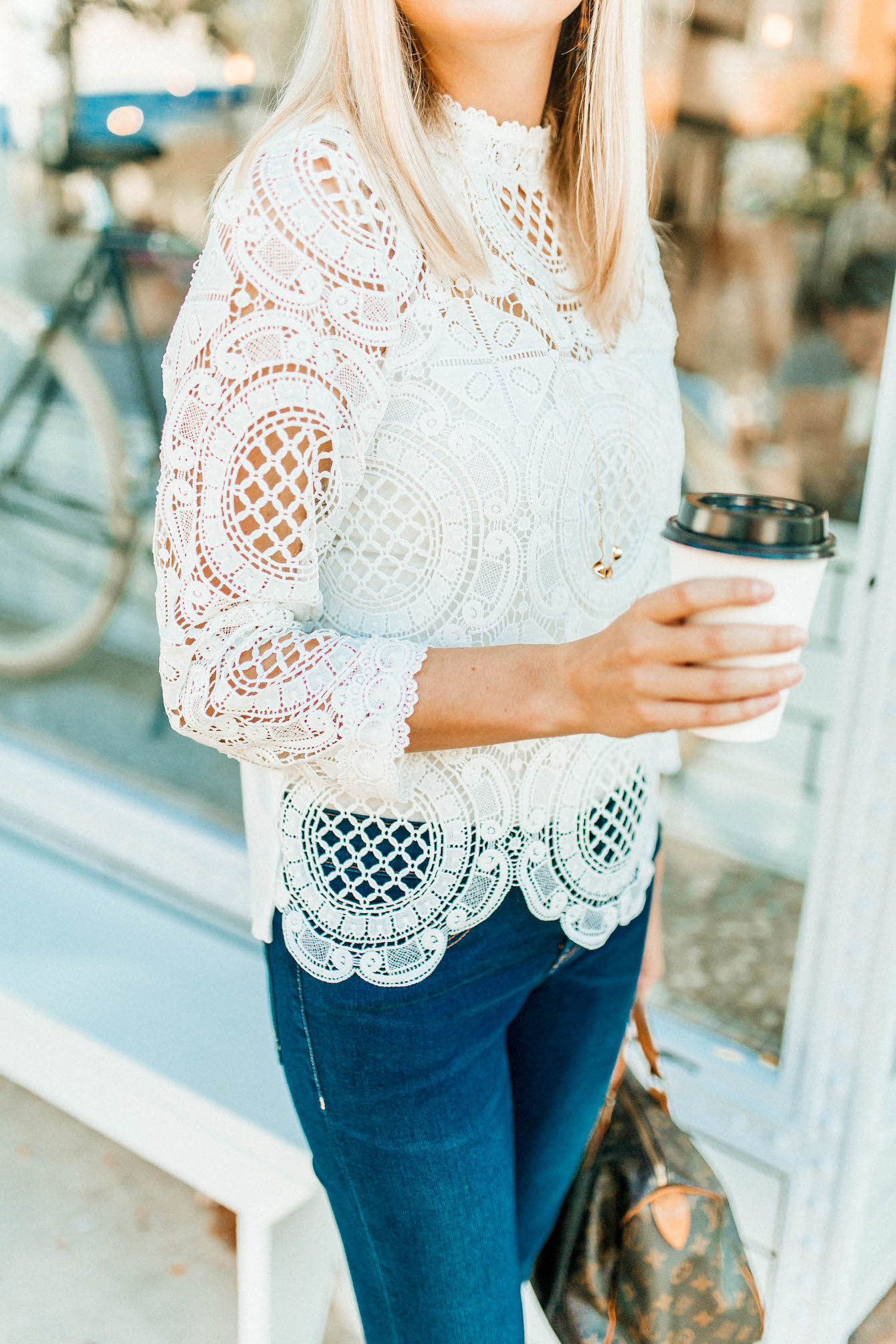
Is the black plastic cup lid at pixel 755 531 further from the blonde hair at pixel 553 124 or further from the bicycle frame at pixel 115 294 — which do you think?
the bicycle frame at pixel 115 294

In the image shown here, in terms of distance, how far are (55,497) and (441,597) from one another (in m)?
1.96

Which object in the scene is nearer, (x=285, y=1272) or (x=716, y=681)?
(x=716, y=681)

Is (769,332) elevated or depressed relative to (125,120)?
depressed

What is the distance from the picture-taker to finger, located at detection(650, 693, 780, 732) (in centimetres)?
61

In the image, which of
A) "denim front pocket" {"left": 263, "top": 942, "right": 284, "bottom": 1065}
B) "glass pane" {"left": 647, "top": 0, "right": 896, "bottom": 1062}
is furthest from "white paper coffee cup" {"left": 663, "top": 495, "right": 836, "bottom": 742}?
"glass pane" {"left": 647, "top": 0, "right": 896, "bottom": 1062}

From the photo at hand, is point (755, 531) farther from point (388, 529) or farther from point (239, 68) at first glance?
point (239, 68)

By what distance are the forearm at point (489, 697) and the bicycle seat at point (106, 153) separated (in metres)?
1.95

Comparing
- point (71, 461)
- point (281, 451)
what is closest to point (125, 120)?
point (71, 461)

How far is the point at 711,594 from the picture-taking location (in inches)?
22.8

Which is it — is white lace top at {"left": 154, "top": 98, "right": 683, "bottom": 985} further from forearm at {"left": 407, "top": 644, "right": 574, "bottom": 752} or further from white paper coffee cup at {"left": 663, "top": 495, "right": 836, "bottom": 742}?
white paper coffee cup at {"left": 663, "top": 495, "right": 836, "bottom": 742}

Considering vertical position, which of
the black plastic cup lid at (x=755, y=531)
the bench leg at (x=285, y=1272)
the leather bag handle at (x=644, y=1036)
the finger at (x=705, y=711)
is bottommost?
the bench leg at (x=285, y=1272)

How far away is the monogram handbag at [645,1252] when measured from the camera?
3.59ft

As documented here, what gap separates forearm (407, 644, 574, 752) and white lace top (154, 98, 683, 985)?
2 centimetres

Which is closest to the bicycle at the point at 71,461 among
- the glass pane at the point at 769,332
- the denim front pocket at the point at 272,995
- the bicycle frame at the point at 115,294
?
the bicycle frame at the point at 115,294
